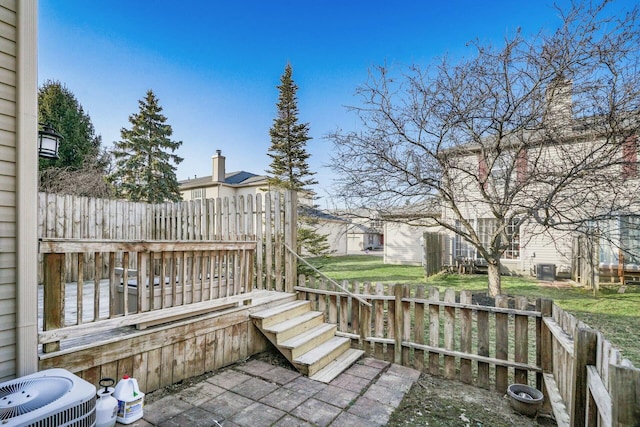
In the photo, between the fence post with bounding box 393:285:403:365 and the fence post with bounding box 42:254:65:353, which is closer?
the fence post with bounding box 42:254:65:353

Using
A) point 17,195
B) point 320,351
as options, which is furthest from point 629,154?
point 17,195

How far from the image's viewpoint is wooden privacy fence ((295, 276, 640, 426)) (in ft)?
5.32

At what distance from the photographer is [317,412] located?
284 centimetres

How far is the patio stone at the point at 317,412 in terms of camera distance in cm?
271

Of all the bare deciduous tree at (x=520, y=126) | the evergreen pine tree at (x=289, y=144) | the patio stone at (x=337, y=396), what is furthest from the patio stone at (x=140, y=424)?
the evergreen pine tree at (x=289, y=144)

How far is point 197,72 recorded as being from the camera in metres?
9.58

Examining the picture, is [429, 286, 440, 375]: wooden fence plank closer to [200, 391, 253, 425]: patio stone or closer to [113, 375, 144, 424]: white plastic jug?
[200, 391, 253, 425]: patio stone

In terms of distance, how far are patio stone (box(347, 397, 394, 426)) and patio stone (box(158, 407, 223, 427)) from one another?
128cm

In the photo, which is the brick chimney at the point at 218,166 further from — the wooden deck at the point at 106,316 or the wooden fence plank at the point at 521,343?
the wooden fence plank at the point at 521,343

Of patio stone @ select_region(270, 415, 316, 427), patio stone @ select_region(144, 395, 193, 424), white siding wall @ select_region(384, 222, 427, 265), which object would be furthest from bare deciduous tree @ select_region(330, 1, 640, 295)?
white siding wall @ select_region(384, 222, 427, 265)

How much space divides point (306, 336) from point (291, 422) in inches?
57.2

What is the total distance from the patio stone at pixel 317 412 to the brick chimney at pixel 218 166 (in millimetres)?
20983

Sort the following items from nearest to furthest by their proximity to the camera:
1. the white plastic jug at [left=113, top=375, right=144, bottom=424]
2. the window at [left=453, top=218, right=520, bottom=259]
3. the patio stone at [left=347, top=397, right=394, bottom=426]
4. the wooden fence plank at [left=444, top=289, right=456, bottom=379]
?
the white plastic jug at [left=113, top=375, right=144, bottom=424] < the patio stone at [left=347, top=397, right=394, bottom=426] < the wooden fence plank at [left=444, top=289, right=456, bottom=379] < the window at [left=453, top=218, right=520, bottom=259]

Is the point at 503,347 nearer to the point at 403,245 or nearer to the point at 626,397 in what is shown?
the point at 626,397
